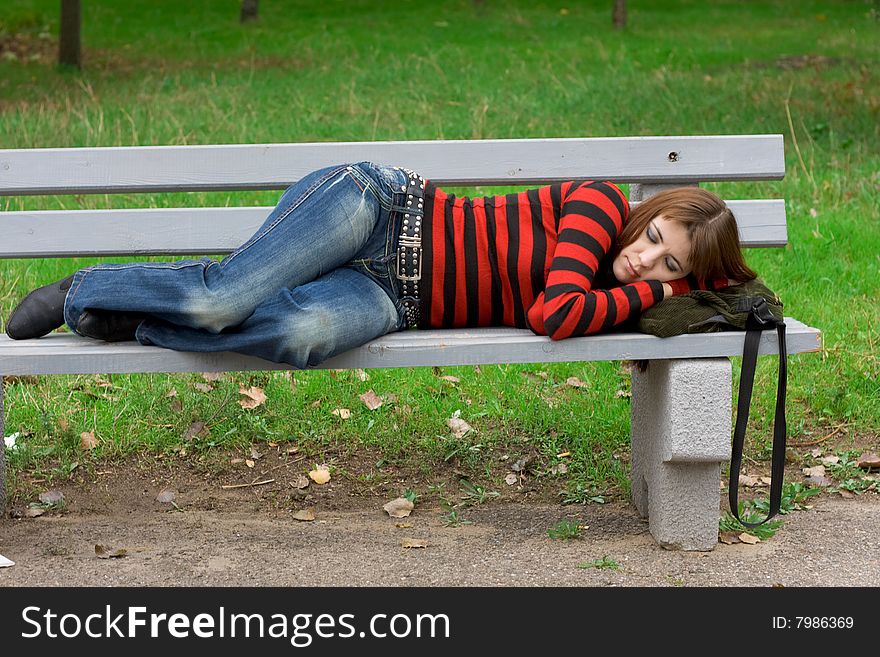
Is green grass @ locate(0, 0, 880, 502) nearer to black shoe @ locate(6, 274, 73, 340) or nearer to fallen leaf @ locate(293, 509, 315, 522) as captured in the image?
fallen leaf @ locate(293, 509, 315, 522)

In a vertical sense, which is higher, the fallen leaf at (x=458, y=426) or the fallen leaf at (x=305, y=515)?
the fallen leaf at (x=458, y=426)

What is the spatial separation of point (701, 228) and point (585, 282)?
0.33 meters

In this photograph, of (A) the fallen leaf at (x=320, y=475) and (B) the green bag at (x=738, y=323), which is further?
(A) the fallen leaf at (x=320, y=475)

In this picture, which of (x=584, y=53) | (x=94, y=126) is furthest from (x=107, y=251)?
(x=584, y=53)

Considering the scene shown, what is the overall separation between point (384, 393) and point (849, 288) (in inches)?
83.2

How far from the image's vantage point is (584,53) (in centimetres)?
1348

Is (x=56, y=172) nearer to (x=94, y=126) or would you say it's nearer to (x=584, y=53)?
(x=94, y=126)

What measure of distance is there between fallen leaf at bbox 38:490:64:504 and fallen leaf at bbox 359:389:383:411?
1.08 meters

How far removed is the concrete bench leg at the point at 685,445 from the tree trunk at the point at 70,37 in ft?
38.8

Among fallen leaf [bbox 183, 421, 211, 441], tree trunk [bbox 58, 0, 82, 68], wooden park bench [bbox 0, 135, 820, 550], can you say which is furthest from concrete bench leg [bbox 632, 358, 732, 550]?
tree trunk [bbox 58, 0, 82, 68]

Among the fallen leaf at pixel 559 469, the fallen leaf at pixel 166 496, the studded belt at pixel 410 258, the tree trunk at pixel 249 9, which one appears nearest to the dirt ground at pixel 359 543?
the fallen leaf at pixel 166 496

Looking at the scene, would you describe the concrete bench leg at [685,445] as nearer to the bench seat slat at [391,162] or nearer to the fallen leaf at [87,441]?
the bench seat slat at [391,162]

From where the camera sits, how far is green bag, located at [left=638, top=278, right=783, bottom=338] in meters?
2.82

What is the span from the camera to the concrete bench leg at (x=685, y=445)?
284 centimetres
